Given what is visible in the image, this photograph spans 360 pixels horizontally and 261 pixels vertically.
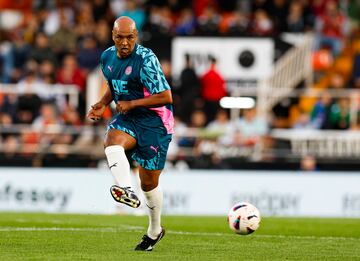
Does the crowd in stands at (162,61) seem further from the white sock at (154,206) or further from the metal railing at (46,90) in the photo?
the white sock at (154,206)

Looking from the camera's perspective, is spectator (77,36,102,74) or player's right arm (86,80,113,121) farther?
spectator (77,36,102,74)

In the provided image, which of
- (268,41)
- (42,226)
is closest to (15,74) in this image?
(268,41)

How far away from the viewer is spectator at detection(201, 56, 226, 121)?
2340 cm

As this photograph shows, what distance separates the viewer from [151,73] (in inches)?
435

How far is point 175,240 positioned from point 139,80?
235 cm

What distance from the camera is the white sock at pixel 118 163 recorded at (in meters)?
10.8

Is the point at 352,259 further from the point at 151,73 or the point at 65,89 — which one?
the point at 65,89

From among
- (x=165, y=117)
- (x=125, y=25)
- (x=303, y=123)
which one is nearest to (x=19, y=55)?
(x=303, y=123)

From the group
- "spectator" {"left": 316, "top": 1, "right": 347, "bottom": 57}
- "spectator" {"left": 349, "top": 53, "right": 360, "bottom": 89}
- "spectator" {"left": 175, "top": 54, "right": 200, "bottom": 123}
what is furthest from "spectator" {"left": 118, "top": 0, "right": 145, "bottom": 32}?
"spectator" {"left": 349, "top": 53, "right": 360, "bottom": 89}

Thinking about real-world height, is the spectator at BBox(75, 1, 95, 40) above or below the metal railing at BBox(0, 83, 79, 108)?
above

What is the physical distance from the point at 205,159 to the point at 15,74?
5.15 metres

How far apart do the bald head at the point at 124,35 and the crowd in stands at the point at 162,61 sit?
36.2ft

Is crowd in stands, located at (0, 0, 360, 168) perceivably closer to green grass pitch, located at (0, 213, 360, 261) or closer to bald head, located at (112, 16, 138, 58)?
green grass pitch, located at (0, 213, 360, 261)

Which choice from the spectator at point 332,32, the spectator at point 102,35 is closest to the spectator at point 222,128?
the spectator at point 102,35
